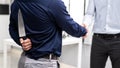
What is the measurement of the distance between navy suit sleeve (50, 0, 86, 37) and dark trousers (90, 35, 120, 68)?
668 mm

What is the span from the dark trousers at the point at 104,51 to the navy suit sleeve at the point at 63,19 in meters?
0.67

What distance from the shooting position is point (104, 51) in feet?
6.98

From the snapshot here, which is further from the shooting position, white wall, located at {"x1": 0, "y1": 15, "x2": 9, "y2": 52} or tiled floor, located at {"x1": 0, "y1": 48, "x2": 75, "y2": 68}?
white wall, located at {"x1": 0, "y1": 15, "x2": 9, "y2": 52}

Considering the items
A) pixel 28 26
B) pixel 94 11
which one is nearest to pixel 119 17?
pixel 94 11

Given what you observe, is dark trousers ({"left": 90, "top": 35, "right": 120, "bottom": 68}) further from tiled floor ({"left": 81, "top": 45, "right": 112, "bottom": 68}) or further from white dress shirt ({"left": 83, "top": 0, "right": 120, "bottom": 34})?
tiled floor ({"left": 81, "top": 45, "right": 112, "bottom": 68})

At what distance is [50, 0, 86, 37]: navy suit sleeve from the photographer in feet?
4.65

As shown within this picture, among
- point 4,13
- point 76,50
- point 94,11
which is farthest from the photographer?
point 4,13

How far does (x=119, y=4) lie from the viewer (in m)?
2.08

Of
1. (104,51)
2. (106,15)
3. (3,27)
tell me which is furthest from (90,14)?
(3,27)

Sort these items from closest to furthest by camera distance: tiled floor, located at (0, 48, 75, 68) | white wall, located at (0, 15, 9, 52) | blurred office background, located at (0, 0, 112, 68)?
blurred office background, located at (0, 0, 112, 68) → tiled floor, located at (0, 48, 75, 68) → white wall, located at (0, 15, 9, 52)

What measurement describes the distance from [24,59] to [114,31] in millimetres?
980

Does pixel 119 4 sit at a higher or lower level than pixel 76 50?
higher

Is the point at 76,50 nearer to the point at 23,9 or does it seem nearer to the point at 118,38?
the point at 118,38

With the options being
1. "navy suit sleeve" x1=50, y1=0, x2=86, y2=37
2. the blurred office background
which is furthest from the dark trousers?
the blurred office background
